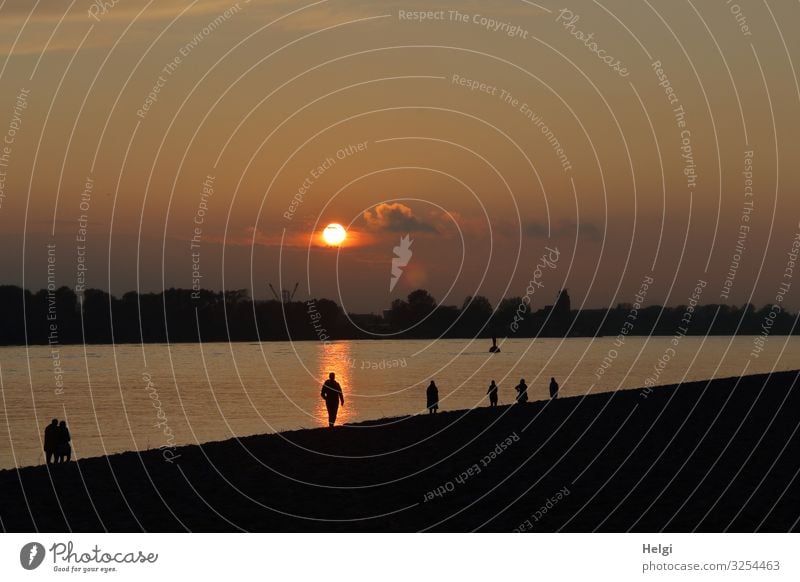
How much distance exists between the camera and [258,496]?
64.7 feet

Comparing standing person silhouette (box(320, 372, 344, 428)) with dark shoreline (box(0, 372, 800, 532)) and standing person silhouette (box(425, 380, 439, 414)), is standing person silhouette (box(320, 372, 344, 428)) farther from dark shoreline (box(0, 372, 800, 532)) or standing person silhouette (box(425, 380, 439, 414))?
standing person silhouette (box(425, 380, 439, 414))

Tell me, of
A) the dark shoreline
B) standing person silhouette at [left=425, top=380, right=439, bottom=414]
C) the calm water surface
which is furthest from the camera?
the calm water surface

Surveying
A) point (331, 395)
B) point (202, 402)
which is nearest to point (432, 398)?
point (331, 395)

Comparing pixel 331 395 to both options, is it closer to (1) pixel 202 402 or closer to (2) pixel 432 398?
(2) pixel 432 398

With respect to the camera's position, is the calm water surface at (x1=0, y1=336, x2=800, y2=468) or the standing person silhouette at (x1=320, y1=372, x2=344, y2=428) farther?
the calm water surface at (x1=0, y1=336, x2=800, y2=468)

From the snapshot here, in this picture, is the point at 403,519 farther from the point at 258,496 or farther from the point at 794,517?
the point at 794,517

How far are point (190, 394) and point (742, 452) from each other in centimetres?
9519

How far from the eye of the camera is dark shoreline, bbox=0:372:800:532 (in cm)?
1742

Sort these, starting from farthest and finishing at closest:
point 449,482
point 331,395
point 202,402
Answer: point 202,402 < point 331,395 < point 449,482

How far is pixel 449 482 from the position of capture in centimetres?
2080

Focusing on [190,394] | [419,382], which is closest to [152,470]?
[190,394]

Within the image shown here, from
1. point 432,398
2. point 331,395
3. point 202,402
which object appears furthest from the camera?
point 202,402

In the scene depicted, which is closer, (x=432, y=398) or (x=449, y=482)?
(x=449, y=482)

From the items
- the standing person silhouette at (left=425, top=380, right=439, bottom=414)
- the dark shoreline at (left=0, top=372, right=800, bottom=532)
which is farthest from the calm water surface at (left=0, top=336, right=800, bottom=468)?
the dark shoreline at (left=0, top=372, right=800, bottom=532)
